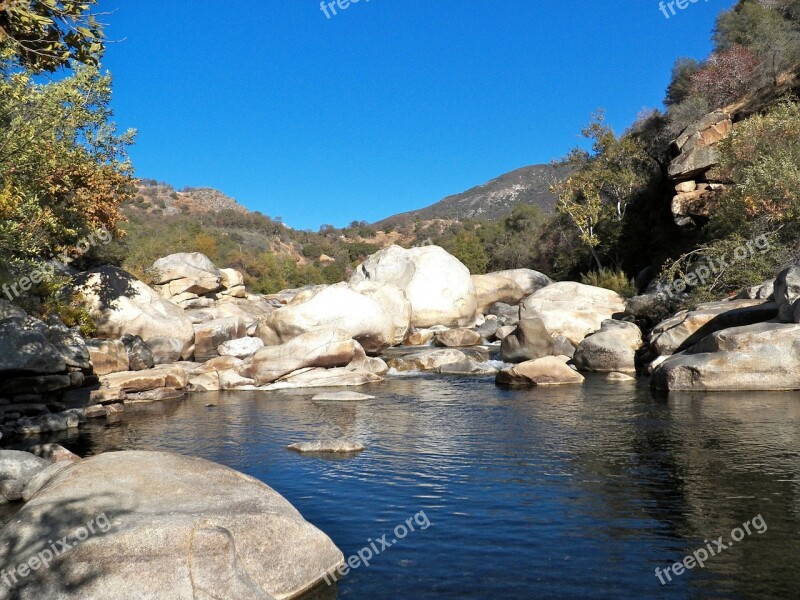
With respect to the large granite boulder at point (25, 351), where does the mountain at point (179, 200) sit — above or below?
above

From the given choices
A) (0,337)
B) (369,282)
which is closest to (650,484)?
(0,337)

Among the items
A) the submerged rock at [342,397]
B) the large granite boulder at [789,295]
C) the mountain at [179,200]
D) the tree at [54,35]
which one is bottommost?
the submerged rock at [342,397]

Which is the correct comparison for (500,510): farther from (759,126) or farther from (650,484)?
(759,126)

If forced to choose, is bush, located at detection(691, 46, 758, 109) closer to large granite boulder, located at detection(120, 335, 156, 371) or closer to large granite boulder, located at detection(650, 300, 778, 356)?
large granite boulder, located at detection(650, 300, 778, 356)

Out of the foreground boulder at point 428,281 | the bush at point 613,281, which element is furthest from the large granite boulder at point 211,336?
the bush at point 613,281

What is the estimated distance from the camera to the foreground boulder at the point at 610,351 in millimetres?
24531

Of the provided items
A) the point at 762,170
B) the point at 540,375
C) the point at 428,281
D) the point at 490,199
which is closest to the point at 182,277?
the point at 428,281

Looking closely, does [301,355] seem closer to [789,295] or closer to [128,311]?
[128,311]

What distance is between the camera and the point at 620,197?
44.3m

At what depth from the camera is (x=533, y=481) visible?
422 inches

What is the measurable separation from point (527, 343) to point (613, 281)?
45.6ft

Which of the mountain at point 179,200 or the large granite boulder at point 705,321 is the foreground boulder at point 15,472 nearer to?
the large granite boulder at point 705,321

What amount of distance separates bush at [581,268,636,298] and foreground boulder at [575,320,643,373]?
29.4ft

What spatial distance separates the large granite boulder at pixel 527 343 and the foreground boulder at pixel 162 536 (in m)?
19.4
